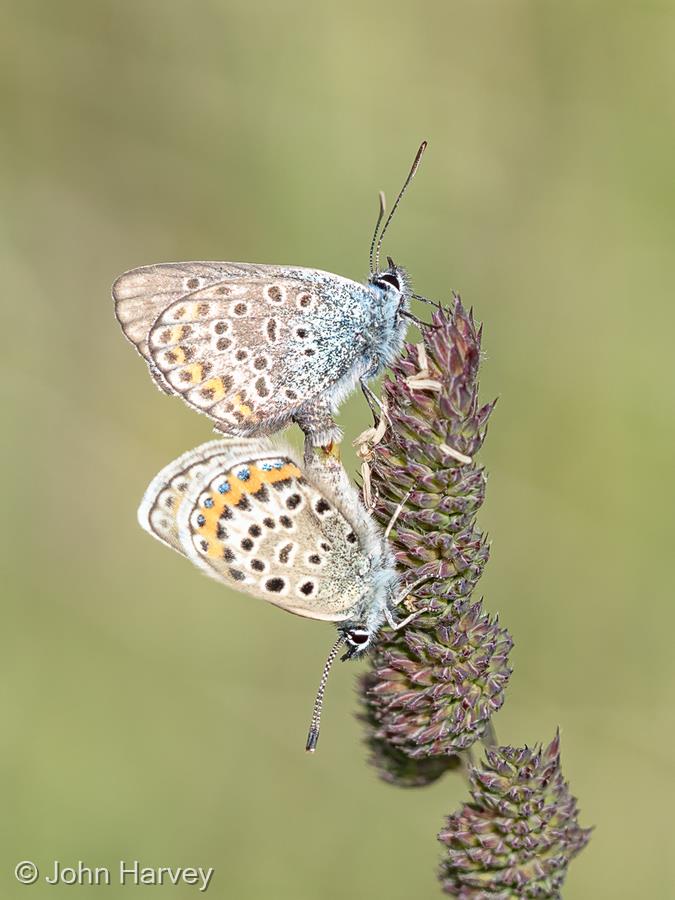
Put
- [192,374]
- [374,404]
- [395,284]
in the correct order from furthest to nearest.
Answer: [395,284] → [192,374] → [374,404]

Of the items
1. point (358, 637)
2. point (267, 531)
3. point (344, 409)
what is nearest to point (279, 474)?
point (267, 531)

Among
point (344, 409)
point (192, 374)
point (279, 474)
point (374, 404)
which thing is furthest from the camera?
point (344, 409)

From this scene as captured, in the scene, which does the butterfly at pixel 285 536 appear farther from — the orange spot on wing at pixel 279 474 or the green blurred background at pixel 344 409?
the green blurred background at pixel 344 409

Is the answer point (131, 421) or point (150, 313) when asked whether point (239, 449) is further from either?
→ point (131, 421)

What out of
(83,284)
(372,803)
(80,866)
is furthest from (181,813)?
(83,284)

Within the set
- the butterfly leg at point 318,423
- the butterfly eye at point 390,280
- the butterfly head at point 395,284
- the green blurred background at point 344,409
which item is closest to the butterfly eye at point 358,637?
the butterfly leg at point 318,423

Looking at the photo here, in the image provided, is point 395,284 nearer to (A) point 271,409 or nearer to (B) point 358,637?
(A) point 271,409

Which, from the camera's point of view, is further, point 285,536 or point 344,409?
point 344,409

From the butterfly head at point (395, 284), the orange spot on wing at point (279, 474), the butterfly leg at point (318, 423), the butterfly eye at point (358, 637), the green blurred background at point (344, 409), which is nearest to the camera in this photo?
the butterfly eye at point (358, 637)
